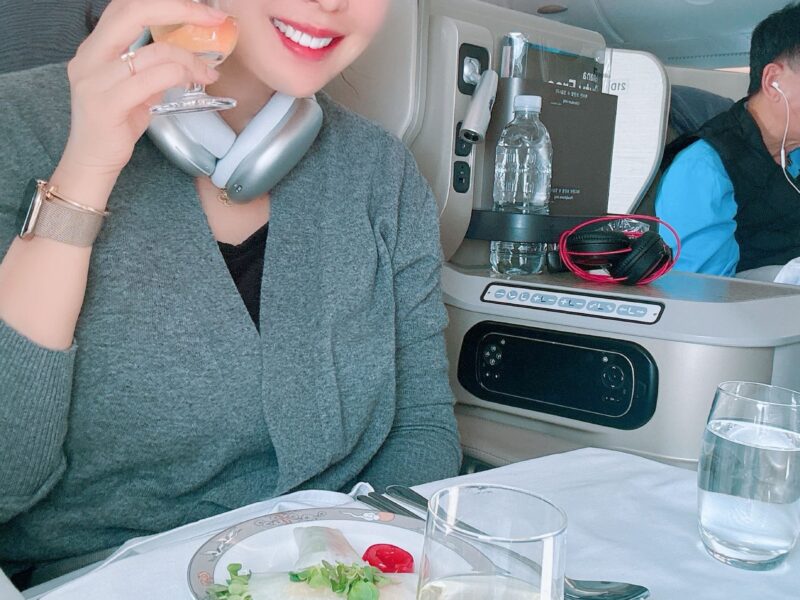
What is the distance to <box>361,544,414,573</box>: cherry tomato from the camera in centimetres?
47

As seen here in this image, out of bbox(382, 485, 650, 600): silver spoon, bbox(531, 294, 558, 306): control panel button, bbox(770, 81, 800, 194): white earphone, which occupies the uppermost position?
bbox(770, 81, 800, 194): white earphone

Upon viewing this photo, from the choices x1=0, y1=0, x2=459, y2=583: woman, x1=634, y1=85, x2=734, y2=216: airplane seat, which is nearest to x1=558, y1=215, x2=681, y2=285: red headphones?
x1=0, y1=0, x2=459, y2=583: woman

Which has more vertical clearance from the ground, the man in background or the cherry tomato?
the man in background

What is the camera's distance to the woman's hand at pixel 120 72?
699 mm

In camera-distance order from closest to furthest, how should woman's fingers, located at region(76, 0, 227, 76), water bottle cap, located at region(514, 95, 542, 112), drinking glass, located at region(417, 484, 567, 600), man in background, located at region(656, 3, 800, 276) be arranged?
drinking glass, located at region(417, 484, 567, 600), woman's fingers, located at region(76, 0, 227, 76), water bottle cap, located at region(514, 95, 542, 112), man in background, located at region(656, 3, 800, 276)

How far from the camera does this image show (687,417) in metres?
1.00

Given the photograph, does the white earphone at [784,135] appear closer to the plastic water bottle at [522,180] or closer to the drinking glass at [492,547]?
the plastic water bottle at [522,180]

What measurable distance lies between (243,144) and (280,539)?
56 centimetres

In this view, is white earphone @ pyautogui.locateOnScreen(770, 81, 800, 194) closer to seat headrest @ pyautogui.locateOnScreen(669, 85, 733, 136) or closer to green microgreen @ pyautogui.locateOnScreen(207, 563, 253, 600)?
seat headrest @ pyautogui.locateOnScreen(669, 85, 733, 136)

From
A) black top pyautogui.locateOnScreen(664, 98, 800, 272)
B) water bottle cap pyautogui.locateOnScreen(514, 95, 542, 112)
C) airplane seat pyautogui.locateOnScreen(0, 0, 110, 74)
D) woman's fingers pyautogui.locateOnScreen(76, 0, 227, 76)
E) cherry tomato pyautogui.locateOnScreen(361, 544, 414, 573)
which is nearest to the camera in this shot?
cherry tomato pyautogui.locateOnScreen(361, 544, 414, 573)

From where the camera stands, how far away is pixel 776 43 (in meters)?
2.41

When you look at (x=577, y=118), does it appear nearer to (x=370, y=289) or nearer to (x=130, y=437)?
(x=370, y=289)

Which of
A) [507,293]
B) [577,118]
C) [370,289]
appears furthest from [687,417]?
[577,118]

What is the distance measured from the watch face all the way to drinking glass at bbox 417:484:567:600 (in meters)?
0.54
